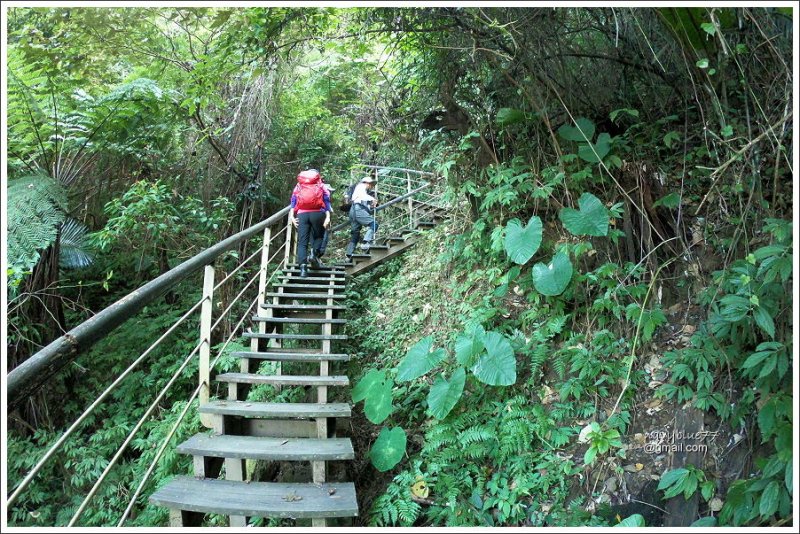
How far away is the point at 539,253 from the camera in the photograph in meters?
3.73

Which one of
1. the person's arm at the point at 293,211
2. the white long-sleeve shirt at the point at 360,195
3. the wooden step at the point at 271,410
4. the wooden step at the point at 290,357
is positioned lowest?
the wooden step at the point at 271,410

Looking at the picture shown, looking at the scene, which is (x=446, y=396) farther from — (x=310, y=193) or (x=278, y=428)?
(x=310, y=193)

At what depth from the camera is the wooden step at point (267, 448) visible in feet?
8.36

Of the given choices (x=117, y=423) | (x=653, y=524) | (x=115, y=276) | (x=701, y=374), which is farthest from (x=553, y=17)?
(x=115, y=276)

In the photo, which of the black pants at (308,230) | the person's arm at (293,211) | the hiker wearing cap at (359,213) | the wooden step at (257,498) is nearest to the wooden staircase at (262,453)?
the wooden step at (257,498)

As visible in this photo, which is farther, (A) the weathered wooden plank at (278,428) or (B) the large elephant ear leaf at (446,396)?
(B) the large elephant ear leaf at (446,396)

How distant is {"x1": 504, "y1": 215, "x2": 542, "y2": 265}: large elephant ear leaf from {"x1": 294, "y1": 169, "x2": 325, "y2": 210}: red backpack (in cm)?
272

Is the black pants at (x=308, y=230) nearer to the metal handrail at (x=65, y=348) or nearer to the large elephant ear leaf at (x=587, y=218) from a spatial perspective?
the large elephant ear leaf at (x=587, y=218)

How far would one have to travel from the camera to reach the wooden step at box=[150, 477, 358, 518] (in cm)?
221

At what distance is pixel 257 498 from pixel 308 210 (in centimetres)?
363

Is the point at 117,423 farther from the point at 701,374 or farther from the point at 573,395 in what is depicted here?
the point at 701,374

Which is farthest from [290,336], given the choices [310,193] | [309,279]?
[310,193]

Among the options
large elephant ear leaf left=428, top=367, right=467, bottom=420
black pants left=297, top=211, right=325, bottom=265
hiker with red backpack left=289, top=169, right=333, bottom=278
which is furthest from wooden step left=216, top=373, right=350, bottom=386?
black pants left=297, top=211, right=325, bottom=265

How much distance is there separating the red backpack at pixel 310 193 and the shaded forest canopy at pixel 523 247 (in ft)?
3.28
